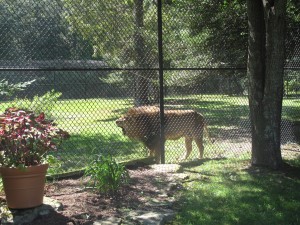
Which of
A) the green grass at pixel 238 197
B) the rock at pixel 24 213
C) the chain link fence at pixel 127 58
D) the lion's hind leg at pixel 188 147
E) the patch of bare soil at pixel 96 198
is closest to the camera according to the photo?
the rock at pixel 24 213

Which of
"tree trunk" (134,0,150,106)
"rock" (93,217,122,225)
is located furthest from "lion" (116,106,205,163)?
"rock" (93,217,122,225)

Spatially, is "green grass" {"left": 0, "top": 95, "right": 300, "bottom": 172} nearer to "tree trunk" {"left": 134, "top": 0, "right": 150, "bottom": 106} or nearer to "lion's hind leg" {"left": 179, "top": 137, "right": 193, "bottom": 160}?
"lion's hind leg" {"left": 179, "top": 137, "right": 193, "bottom": 160}

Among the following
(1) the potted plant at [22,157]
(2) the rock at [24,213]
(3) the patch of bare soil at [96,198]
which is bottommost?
(3) the patch of bare soil at [96,198]

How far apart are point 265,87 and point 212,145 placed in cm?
305

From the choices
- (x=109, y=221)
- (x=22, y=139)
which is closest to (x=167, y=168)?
(x=109, y=221)

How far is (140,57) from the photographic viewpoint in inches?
328

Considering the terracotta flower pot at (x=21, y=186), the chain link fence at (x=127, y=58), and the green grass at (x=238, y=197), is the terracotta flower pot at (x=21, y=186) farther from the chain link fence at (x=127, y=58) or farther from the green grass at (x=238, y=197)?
the chain link fence at (x=127, y=58)

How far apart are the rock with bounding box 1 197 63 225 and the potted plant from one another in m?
0.05

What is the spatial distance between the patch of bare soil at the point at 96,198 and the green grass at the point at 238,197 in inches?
16.4

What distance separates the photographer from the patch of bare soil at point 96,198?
14.8 ft

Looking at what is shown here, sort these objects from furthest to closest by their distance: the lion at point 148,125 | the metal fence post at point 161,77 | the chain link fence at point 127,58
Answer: the lion at point 148,125 → the metal fence post at point 161,77 → the chain link fence at point 127,58

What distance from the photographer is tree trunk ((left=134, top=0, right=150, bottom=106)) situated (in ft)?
25.2

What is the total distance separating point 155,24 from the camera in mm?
7871

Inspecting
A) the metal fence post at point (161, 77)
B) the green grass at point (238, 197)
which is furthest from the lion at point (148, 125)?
the green grass at point (238, 197)
